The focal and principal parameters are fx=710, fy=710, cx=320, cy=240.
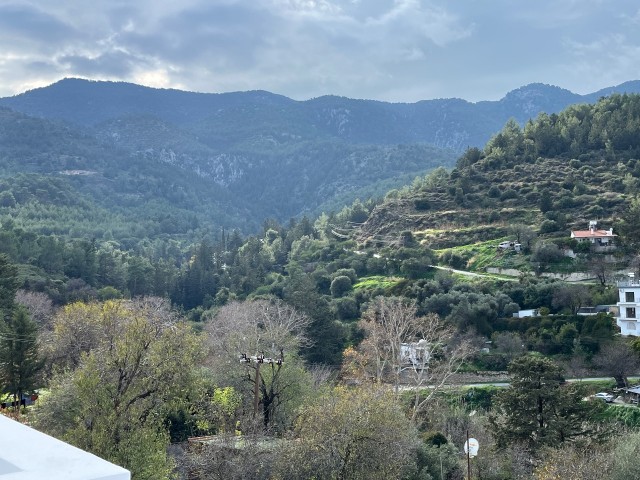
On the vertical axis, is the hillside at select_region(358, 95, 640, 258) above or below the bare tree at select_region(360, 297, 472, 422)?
above

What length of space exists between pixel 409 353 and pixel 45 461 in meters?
32.5

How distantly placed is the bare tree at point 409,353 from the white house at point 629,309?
9.47 meters

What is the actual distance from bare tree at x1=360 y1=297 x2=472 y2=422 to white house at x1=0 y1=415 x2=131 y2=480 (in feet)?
79.3

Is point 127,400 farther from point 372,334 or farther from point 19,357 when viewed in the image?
point 372,334

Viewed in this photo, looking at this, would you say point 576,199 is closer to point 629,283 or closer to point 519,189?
point 519,189

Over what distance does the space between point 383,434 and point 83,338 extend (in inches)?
804

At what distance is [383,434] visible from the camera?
57.2 feet

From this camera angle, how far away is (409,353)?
35.6 meters

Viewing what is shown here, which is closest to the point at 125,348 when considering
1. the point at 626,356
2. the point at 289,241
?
the point at 626,356

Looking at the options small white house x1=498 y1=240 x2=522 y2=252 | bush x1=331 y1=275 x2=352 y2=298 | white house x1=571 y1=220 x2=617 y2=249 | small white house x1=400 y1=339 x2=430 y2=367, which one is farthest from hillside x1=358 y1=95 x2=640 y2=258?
small white house x1=400 y1=339 x2=430 y2=367

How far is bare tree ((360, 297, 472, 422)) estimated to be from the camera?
1220 inches

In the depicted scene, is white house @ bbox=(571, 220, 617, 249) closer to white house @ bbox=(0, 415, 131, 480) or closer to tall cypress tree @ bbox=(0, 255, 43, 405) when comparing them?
tall cypress tree @ bbox=(0, 255, 43, 405)

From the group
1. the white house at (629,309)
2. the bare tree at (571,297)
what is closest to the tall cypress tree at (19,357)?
the bare tree at (571,297)

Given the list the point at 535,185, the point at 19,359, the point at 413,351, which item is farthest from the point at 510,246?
the point at 19,359
